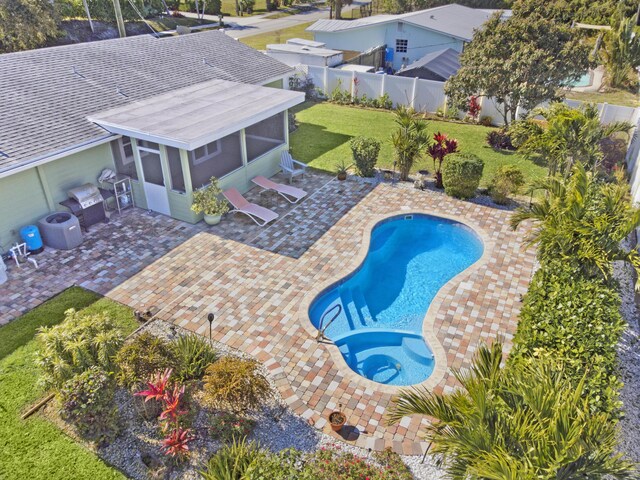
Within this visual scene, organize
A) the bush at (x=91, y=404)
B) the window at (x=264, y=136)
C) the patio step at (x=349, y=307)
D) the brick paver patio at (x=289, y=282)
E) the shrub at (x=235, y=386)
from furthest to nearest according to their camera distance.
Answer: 1. the window at (x=264, y=136)
2. the patio step at (x=349, y=307)
3. the brick paver patio at (x=289, y=282)
4. the shrub at (x=235, y=386)
5. the bush at (x=91, y=404)

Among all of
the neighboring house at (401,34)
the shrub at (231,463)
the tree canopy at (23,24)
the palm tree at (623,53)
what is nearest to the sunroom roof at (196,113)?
the shrub at (231,463)

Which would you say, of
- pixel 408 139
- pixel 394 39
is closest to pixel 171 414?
pixel 408 139

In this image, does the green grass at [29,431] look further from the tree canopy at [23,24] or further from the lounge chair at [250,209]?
the tree canopy at [23,24]

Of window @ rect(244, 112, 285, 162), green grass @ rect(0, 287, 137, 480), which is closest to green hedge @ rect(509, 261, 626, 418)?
green grass @ rect(0, 287, 137, 480)

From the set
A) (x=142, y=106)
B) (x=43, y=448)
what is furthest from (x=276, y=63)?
(x=43, y=448)

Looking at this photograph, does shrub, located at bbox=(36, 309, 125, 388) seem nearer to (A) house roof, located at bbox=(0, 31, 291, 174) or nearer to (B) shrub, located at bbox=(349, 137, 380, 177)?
(A) house roof, located at bbox=(0, 31, 291, 174)

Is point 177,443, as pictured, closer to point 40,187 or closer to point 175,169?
point 175,169

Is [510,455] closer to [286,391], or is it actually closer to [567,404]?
[567,404]
